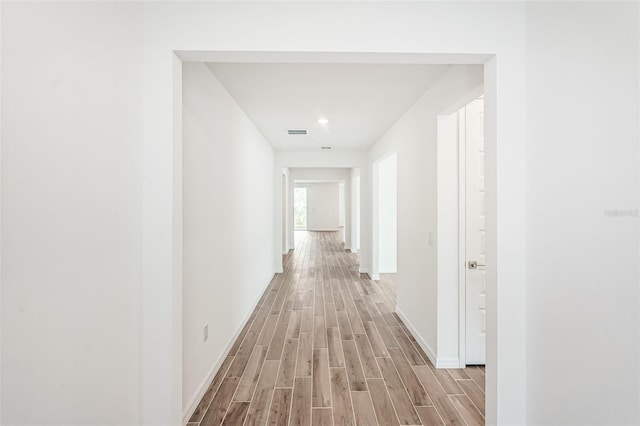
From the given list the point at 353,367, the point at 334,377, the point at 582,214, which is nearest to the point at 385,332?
the point at 353,367

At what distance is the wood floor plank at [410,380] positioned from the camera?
2230 millimetres

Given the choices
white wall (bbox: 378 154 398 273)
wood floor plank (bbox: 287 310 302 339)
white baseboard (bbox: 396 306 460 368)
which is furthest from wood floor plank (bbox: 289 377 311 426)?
white wall (bbox: 378 154 398 273)

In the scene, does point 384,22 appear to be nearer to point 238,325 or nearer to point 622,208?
point 622,208

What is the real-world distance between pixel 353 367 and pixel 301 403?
648 mm

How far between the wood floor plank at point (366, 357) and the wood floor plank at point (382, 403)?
0.31 ft

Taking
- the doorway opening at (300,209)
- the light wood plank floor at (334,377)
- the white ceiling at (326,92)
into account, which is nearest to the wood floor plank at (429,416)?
the light wood plank floor at (334,377)

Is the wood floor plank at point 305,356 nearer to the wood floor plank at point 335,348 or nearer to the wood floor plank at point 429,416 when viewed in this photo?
the wood floor plank at point 335,348

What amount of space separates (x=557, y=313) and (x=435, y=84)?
2056mm

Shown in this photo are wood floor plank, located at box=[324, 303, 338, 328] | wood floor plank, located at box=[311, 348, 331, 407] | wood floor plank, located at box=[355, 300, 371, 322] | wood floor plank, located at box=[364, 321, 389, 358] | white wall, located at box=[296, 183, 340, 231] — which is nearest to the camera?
wood floor plank, located at box=[311, 348, 331, 407]

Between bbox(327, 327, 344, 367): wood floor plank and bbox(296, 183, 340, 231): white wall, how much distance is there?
490 inches

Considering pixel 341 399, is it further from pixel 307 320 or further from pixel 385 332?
pixel 307 320

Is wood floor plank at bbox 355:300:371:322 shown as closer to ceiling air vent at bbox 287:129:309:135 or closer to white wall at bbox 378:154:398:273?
white wall at bbox 378:154:398:273

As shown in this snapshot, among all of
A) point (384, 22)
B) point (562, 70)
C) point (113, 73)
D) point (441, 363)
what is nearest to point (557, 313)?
point (562, 70)

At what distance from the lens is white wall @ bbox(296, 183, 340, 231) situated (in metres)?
15.8
